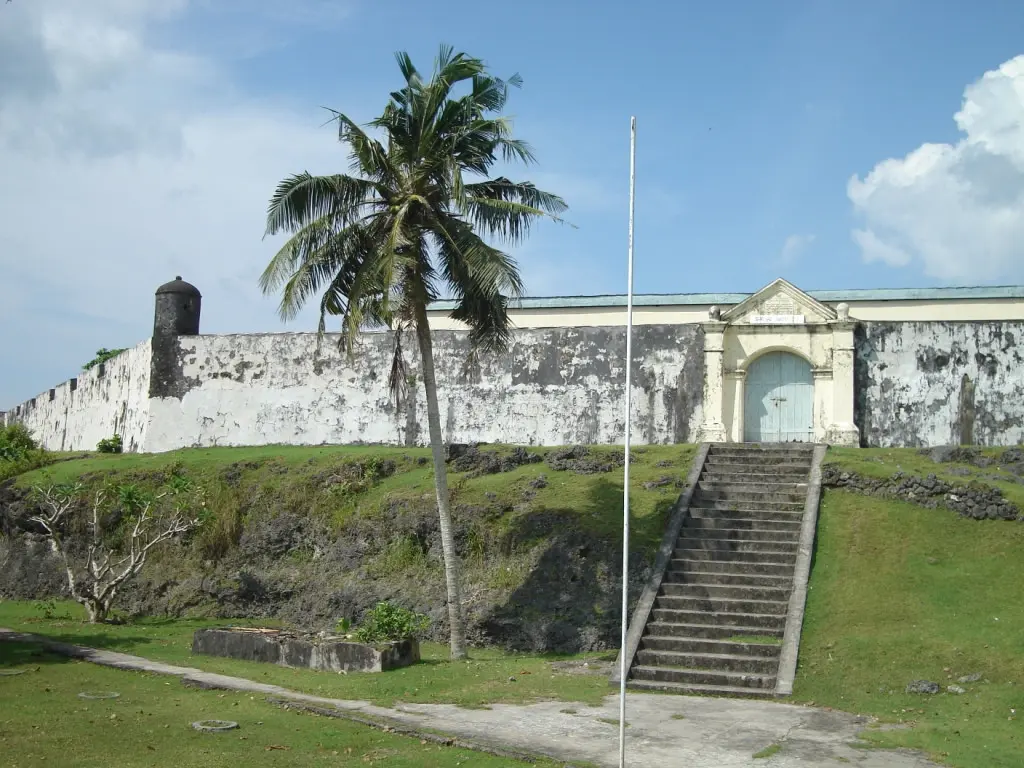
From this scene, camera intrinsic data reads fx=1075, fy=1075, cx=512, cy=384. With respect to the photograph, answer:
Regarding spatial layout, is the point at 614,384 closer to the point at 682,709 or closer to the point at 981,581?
the point at 981,581

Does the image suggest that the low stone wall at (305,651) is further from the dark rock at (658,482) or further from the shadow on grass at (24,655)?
the dark rock at (658,482)

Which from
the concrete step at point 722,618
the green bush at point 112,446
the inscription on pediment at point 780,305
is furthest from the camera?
the green bush at point 112,446

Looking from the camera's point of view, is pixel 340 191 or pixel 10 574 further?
pixel 10 574

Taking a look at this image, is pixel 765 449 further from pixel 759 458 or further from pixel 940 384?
pixel 940 384

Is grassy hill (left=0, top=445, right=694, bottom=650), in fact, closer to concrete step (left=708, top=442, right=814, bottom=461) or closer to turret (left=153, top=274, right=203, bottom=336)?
concrete step (left=708, top=442, right=814, bottom=461)

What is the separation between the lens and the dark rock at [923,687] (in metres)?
11.9

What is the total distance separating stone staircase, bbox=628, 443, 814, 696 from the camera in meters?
13.0

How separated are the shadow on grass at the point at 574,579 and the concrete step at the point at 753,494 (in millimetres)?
614

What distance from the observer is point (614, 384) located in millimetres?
21078

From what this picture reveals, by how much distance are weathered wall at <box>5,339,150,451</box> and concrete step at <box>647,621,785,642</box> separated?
574 inches

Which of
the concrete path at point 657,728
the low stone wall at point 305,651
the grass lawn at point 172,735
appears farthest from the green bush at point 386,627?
the grass lawn at point 172,735

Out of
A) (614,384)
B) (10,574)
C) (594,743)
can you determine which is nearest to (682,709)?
(594,743)

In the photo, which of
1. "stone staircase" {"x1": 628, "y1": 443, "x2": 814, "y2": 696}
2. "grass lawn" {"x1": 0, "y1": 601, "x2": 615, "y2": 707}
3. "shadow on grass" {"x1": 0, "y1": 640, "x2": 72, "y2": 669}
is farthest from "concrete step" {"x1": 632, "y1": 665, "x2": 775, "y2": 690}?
"shadow on grass" {"x1": 0, "y1": 640, "x2": 72, "y2": 669}

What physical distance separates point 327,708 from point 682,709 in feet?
12.4
